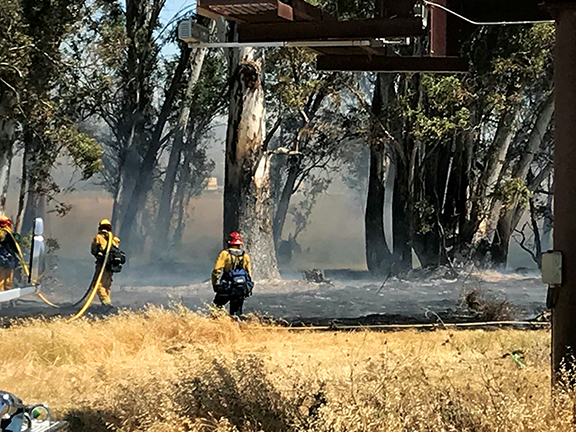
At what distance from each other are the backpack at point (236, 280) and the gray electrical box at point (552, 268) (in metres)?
6.94

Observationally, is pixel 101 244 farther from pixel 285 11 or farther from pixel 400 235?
pixel 400 235

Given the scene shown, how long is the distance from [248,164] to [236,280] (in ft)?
26.5

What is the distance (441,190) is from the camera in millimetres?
23391

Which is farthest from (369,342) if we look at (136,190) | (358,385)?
(136,190)

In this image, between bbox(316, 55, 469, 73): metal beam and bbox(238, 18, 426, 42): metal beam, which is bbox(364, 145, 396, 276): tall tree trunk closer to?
bbox(316, 55, 469, 73): metal beam

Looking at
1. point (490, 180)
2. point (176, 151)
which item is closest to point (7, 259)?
point (490, 180)

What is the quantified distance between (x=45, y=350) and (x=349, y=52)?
4.87 m

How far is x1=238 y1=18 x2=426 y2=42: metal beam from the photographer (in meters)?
8.27

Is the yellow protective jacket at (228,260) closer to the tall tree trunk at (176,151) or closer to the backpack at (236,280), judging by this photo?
the backpack at (236,280)

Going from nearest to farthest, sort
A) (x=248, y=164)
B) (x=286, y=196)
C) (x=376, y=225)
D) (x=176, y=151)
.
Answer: (x=248, y=164) < (x=376, y=225) < (x=176, y=151) < (x=286, y=196)

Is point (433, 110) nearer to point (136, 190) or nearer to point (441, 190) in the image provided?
point (441, 190)

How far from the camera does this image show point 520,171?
73.8ft

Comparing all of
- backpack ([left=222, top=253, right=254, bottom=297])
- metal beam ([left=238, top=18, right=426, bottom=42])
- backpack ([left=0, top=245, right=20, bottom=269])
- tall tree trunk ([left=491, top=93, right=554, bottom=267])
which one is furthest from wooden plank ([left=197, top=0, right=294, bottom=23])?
tall tree trunk ([left=491, top=93, right=554, bottom=267])

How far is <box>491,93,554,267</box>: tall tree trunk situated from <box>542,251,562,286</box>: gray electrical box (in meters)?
15.4
